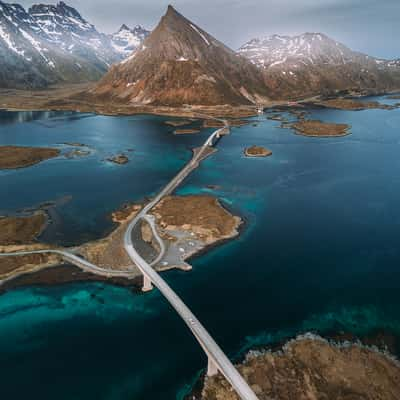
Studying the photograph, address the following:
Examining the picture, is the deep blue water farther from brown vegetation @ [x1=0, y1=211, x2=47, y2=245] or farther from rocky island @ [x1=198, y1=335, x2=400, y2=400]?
brown vegetation @ [x1=0, y1=211, x2=47, y2=245]

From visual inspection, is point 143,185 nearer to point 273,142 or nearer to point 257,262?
point 257,262

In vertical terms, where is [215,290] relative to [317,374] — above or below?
below

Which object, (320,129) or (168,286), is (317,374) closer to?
(168,286)

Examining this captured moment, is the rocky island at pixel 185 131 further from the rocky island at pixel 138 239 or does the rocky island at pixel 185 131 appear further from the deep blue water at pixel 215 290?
the rocky island at pixel 138 239

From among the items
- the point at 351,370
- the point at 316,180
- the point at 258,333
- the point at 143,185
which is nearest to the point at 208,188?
the point at 143,185

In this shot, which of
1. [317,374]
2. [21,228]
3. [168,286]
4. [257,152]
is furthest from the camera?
[257,152]

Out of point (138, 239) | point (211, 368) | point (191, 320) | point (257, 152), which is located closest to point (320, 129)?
point (257, 152)

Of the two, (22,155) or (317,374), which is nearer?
(317,374)
